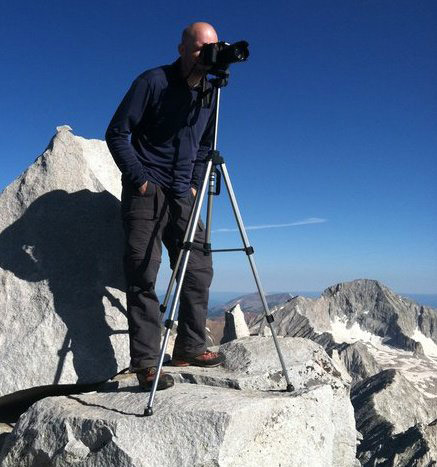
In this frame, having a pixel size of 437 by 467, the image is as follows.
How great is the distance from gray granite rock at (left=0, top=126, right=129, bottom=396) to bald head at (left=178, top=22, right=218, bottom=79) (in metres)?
3.05

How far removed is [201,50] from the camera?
242 inches

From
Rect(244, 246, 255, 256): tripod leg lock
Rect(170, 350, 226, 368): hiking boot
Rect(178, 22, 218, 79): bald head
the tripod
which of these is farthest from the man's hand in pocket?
Rect(170, 350, 226, 368): hiking boot

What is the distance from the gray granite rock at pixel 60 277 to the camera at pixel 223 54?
11.2ft

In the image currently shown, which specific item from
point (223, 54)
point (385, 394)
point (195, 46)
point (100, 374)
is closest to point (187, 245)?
point (223, 54)

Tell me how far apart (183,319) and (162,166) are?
2.26 meters

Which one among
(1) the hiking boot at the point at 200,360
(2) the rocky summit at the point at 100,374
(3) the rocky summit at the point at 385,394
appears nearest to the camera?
(2) the rocky summit at the point at 100,374

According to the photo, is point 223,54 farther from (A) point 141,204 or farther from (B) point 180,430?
(B) point 180,430

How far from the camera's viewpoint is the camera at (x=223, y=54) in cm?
569

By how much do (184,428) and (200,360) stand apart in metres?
2.34

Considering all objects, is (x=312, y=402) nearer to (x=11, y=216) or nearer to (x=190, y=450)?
(x=190, y=450)

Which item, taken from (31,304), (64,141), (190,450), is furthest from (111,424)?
(64,141)

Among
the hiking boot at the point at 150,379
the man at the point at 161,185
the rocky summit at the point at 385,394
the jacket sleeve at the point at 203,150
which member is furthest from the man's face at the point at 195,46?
the rocky summit at the point at 385,394

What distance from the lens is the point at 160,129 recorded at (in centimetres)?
660

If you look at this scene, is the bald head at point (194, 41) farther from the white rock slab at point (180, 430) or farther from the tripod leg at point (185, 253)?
the white rock slab at point (180, 430)
